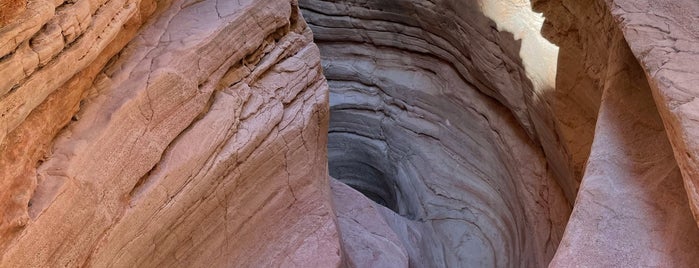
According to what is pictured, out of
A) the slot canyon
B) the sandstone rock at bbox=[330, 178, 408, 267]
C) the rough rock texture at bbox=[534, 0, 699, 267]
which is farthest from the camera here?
the sandstone rock at bbox=[330, 178, 408, 267]

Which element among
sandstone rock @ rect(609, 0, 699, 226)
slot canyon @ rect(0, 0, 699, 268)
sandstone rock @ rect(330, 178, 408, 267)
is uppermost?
sandstone rock @ rect(609, 0, 699, 226)

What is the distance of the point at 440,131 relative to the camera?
6.33 metres

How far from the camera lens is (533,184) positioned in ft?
15.9

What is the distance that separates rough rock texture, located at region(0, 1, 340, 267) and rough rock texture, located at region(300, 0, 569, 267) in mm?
1589

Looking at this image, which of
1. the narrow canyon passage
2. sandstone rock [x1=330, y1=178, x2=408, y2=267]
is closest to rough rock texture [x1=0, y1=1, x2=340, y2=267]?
sandstone rock [x1=330, y1=178, x2=408, y2=267]

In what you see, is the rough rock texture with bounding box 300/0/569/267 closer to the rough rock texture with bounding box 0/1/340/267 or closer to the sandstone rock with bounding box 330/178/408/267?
the sandstone rock with bounding box 330/178/408/267

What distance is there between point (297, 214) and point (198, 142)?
1022 millimetres

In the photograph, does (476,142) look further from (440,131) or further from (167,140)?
(167,140)

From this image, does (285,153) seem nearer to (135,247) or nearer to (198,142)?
(198,142)

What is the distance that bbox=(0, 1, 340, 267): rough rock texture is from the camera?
2533mm

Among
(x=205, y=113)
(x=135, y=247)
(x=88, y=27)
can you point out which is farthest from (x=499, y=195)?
(x=88, y=27)

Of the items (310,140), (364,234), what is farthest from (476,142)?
(310,140)

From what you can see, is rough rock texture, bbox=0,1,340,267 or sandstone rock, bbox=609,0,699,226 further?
rough rock texture, bbox=0,1,340,267

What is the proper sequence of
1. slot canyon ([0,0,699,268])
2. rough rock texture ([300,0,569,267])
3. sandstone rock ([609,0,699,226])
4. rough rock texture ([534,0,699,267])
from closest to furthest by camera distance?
sandstone rock ([609,0,699,226]), rough rock texture ([534,0,699,267]), slot canyon ([0,0,699,268]), rough rock texture ([300,0,569,267])
